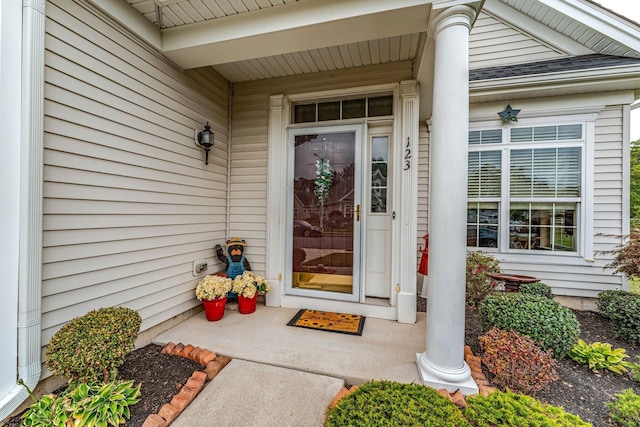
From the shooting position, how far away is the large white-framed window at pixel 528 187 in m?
3.59

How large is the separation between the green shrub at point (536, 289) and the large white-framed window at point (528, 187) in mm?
562

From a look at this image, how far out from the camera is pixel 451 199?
1884 mm

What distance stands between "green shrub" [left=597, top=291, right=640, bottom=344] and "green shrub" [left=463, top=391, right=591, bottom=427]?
220 centimetres

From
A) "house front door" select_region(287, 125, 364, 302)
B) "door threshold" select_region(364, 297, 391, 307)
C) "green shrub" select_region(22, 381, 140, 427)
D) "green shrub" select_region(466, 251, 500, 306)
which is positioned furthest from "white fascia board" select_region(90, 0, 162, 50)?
"green shrub" select_region(466, 251, 500, 306)

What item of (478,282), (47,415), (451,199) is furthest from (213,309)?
(478,282)

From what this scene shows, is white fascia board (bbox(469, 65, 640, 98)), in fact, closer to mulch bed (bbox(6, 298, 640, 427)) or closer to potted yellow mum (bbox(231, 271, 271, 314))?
mulch bed (bbox(6, 298, 640, 427))

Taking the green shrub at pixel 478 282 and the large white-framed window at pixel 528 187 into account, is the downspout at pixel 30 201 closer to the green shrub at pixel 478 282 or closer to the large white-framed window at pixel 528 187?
the green shrub at pixel 478 282

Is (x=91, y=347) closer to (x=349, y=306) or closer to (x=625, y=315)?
(x=349, y=306)

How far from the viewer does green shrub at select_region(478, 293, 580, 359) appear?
83.7 inches

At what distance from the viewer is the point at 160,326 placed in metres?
2.64

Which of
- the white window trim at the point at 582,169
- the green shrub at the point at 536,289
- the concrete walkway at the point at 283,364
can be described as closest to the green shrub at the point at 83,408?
the concrete walkway at the point at 283,364

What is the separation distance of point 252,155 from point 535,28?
14.5 ft

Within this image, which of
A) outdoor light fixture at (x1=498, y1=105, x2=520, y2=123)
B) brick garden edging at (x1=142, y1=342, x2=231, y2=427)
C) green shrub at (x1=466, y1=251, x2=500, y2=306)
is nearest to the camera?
brick garden edging at (x1=142, y1=342, x2=231, y2=427)

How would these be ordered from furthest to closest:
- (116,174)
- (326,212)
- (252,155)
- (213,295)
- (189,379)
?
(252,155)
(326,212)
(213,295)
(116,174)
(189,379)
